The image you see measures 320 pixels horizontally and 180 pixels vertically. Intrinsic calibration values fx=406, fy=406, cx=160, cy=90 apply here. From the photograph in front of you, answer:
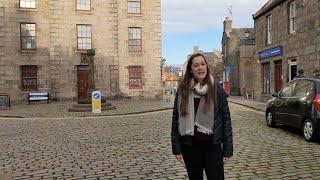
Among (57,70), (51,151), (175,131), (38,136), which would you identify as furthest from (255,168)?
(57,70)

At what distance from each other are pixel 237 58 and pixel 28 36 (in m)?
24.4

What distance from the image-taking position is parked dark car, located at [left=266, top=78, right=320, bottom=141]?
10086 millimetres

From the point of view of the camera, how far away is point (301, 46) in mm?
19828

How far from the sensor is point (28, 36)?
30.1m

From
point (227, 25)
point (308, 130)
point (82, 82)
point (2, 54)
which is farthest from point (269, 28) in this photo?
point (227, 25)

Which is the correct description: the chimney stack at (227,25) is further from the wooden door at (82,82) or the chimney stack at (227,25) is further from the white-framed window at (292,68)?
the white-framed window at (292,68)

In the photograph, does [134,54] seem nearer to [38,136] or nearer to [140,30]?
[140,30]

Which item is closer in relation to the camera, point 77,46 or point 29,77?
point 29,77

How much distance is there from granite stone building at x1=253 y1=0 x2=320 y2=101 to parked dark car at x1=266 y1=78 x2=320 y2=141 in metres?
6.56

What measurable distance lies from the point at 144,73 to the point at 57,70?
22.5ft

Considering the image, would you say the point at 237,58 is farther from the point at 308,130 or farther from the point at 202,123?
the point at 202,123

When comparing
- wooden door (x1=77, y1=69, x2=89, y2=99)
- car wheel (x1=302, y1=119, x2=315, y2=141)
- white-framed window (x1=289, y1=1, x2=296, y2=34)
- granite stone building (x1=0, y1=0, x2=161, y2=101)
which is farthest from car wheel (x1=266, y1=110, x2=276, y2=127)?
wooden door (x1=77, y1=69, x2=89, y2=99)

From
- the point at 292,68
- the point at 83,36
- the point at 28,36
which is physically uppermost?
the point at 83,36

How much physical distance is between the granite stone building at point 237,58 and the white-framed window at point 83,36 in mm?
14035
